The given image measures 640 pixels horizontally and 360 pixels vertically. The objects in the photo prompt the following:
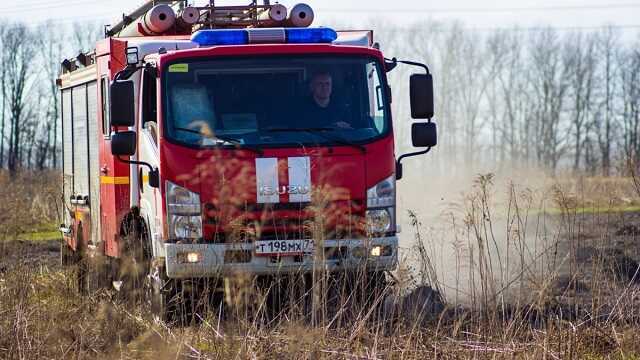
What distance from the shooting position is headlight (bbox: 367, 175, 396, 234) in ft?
34.0

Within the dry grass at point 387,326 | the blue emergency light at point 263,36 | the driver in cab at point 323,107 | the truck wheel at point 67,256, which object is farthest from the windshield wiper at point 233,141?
the truck wheel at point 67,256

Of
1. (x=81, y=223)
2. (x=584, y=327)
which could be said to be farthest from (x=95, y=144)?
(x=584, y=327)

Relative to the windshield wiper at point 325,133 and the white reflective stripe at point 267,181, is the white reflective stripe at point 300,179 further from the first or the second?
the windshield wiper at point 325,133

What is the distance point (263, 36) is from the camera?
35.5 ft

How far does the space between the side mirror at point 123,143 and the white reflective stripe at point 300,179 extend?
1.45 meters

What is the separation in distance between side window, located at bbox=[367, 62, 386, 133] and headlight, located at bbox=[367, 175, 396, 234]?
0.52m

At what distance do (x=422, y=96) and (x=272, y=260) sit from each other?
2041 mm

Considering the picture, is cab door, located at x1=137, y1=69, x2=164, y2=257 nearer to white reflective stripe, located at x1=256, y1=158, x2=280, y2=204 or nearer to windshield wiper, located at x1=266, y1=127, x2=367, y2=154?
white reflective stripe, located at x1=256, y1=158, x2=280, y2=204

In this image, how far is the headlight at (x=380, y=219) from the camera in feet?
33.8

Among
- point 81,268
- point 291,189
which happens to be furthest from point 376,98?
point 81,268

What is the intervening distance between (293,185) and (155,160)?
A: 128 centimetres

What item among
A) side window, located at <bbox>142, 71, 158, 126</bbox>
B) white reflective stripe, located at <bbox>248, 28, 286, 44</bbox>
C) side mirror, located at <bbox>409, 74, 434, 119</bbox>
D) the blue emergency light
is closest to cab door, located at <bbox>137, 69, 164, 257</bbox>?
side window, located at <bbox>142, 71, 158, 126</bbox>

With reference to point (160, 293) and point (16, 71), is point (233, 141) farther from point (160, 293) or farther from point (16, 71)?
point (16, 71)

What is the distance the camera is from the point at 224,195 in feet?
28.8
